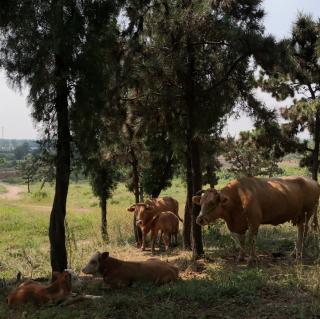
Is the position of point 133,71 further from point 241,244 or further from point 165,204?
point 165,204

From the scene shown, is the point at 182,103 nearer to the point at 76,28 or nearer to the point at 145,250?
the point at 76,28

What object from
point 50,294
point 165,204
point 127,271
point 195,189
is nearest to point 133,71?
point 195,189

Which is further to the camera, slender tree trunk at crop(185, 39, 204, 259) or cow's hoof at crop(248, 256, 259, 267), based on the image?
slender tree trunk at crop(185, 39, 204, 259)

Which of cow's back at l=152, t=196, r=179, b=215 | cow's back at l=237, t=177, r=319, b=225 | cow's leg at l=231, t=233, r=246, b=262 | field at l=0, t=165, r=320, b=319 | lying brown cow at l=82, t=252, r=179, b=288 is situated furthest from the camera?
cow's back at l=152, t=196, r=179, b=215

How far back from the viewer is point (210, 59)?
13086mm

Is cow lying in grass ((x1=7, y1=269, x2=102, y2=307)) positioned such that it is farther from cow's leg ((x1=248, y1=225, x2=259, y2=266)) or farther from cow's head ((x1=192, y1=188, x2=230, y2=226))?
cow's leg ((x1=248, y1=225, x2=259, y2=266))

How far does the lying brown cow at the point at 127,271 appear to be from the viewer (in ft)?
31.8

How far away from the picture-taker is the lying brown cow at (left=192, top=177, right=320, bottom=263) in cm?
1167

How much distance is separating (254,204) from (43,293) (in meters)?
5.13

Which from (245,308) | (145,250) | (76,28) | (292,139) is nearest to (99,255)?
(245,308)

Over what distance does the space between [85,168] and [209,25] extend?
4.50 metres

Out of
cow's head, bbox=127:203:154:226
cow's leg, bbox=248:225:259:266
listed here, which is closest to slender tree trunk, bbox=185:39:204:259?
cow's leg, bbox=248:225:259:266

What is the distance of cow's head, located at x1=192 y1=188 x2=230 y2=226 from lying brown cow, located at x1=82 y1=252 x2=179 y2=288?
1.77m

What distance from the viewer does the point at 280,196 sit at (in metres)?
12.2
